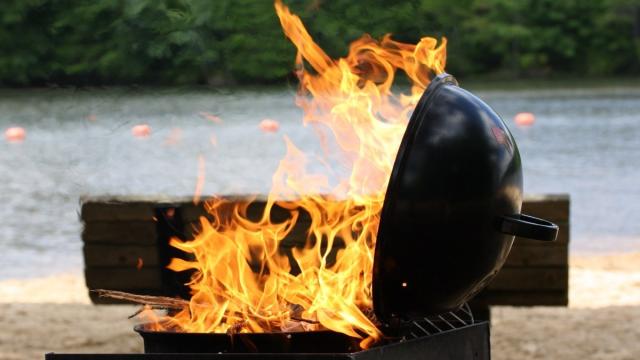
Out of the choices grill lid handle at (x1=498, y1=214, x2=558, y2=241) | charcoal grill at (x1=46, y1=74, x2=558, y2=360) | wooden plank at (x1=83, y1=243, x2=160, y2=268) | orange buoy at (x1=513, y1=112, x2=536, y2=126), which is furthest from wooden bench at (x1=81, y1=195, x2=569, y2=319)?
orange buoy at (x1=513, y1=112, x2=536, y2=126)

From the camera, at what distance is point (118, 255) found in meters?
4.74

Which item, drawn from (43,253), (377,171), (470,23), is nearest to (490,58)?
(470,23)

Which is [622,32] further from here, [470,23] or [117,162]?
[117,162]

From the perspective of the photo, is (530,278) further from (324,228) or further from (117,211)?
(324,228)

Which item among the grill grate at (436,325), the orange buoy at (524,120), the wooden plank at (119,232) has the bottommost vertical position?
the grill grate at (436,325)

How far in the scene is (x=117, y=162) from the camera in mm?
13023

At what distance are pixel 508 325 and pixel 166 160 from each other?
9.66m

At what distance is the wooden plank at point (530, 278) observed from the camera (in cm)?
454

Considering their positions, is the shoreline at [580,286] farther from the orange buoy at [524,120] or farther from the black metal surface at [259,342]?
the orange buoy at [524,120]

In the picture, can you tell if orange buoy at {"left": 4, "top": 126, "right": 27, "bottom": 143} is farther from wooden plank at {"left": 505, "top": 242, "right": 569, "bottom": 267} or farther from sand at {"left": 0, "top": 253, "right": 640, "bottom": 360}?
wooden plank at {"left": 505, "top": 242, "right": 569, "bottom": 267}

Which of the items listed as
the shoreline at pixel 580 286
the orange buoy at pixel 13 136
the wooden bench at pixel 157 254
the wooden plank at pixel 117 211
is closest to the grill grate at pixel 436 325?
the wooden bench at pixel 157 254

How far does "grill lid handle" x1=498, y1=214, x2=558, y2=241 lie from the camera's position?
2.34 metres

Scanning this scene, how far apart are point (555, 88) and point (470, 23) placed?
18.5ft

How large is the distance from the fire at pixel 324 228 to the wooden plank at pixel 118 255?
6.28 feet
